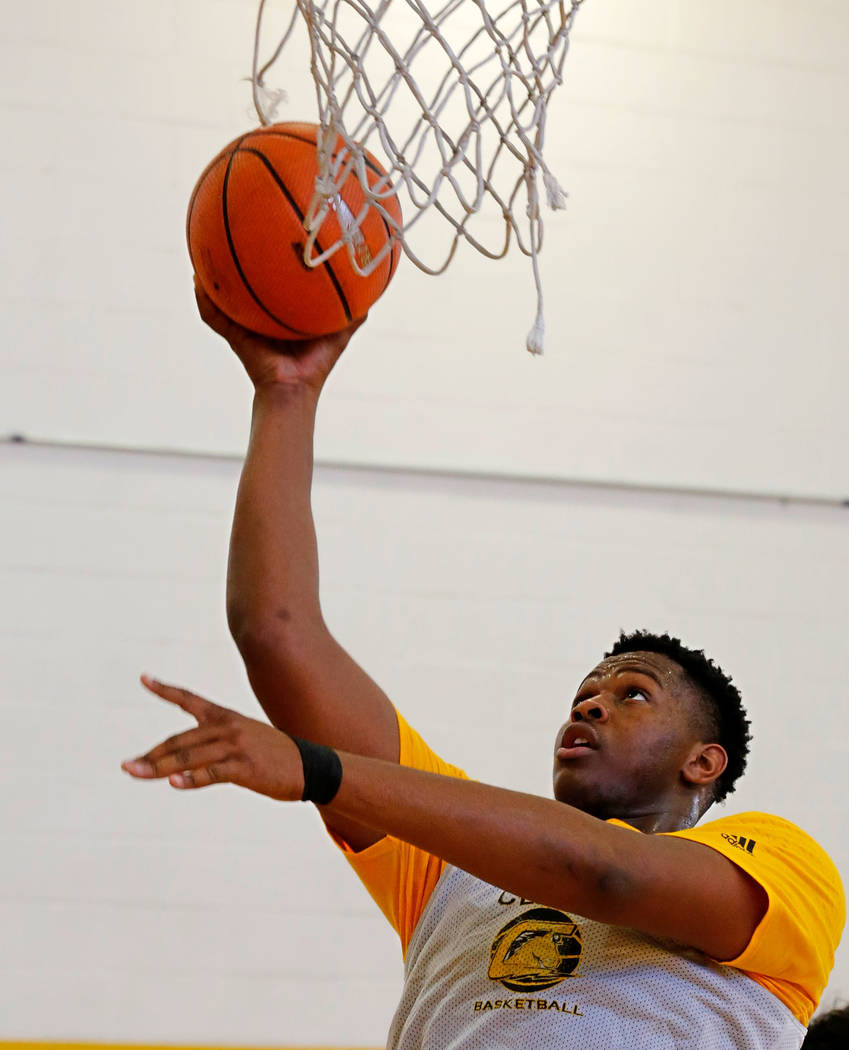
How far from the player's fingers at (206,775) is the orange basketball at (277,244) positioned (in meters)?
0.75

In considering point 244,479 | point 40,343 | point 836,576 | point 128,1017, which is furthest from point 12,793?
point 836,576

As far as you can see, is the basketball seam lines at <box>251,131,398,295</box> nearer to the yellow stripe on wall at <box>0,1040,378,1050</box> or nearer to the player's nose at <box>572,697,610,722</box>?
the player's nose at <box>572,697,610,722</box>

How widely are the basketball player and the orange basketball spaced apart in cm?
8

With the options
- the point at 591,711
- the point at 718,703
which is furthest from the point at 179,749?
the point at 718,703

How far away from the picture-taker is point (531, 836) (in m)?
1.28

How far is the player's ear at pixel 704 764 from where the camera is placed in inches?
73.3

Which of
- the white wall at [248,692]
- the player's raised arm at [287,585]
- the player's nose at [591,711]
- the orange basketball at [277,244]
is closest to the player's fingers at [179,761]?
the player's raised arm at [287,585]

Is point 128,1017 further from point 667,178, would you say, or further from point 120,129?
point 667,178

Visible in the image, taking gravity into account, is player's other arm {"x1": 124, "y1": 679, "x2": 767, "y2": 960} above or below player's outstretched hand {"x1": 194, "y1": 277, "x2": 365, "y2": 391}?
below

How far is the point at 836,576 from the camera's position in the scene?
393 cm

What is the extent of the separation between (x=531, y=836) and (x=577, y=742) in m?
0.56

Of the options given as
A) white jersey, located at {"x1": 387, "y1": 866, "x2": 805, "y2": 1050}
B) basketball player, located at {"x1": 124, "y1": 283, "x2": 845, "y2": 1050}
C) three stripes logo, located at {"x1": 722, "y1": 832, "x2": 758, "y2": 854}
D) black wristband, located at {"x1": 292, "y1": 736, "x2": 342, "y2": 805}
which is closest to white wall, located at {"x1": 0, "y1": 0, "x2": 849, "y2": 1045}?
basketball player, located at {"x1": 124, "y1": 283, "x2": 845, "y2": 1050}

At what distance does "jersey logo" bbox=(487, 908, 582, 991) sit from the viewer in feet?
5.00

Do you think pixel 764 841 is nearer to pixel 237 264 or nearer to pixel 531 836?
pixel 531 836
